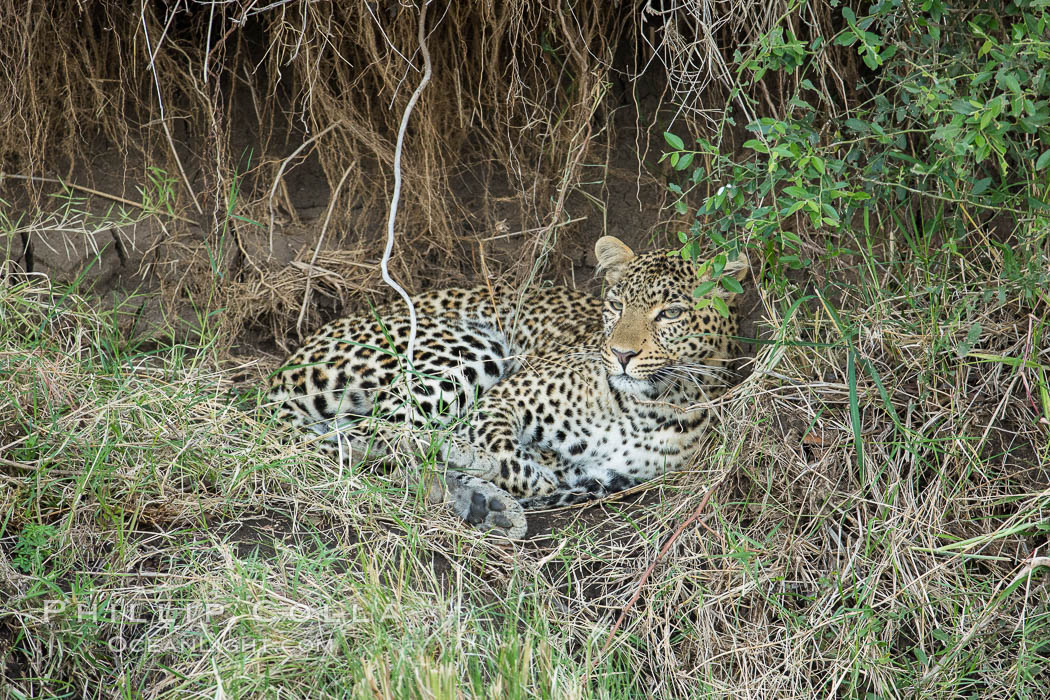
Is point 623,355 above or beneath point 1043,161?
beneath

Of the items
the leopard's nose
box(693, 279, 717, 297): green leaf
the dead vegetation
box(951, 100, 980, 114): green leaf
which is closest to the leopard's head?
the leopard's nose

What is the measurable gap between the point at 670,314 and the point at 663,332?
9 cm

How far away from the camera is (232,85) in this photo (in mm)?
5855

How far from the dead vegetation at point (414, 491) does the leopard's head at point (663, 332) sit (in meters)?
0.38

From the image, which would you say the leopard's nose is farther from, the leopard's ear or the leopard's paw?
the leopard's paw

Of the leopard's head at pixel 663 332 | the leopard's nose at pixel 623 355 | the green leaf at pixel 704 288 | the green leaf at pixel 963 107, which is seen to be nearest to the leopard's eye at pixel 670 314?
the leopard's head at pixel 663 332

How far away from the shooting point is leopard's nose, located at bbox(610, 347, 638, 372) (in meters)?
5.06

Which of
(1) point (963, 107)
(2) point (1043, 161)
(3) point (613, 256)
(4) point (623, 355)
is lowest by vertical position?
(4) point (623, 355)

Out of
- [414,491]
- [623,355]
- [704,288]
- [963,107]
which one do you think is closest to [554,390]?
[623,355]

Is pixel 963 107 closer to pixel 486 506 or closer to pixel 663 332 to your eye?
pixel 663 332

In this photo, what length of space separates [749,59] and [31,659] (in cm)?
328

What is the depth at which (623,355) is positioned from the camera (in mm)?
5070

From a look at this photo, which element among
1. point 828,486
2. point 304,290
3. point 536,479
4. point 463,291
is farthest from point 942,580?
point 304,290

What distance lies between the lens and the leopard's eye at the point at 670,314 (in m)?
5.19
